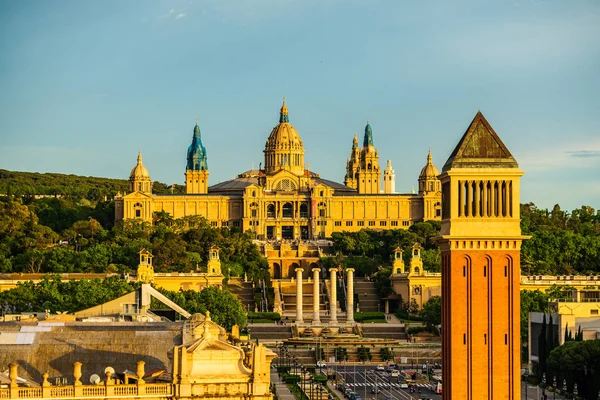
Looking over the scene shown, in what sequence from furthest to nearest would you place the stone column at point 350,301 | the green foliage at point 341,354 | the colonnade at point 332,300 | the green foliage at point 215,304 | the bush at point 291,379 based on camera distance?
the colonnade at point 332,300 < the stone column at point 350,301 < the green foliage at point 215,304 < the green foliage at point 341,354 < the bush at point 291,379

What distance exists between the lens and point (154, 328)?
255 ft

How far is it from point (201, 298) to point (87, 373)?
319 ft

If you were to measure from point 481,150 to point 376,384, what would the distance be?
182 ft

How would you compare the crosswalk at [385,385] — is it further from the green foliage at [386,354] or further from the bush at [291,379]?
the green foliage at [386,354]

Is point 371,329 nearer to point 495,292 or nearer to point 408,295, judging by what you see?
point 408,295

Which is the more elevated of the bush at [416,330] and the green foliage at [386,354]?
the bush at [416,330]

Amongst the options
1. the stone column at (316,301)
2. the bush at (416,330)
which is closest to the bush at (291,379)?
the bush at (416,330)

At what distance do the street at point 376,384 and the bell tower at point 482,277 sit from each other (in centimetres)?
4209

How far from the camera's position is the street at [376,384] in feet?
407

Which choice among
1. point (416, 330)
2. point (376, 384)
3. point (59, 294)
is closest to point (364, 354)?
point (416, 330)

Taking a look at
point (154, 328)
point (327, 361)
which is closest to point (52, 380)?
point (154, 328)

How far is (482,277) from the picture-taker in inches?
3145

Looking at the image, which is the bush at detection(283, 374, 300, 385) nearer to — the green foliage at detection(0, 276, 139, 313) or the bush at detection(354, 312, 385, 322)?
the green foliage at detection(0, 276, 139, 313)

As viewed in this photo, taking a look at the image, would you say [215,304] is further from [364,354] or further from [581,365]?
[581,365]
